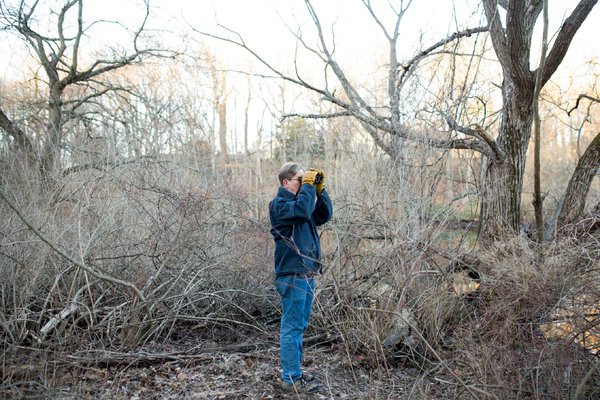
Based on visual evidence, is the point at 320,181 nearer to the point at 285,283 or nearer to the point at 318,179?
the point at 318,179

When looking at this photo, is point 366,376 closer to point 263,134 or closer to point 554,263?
point 554,263

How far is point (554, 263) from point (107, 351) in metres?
3.77

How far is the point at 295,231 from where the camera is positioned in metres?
3.83

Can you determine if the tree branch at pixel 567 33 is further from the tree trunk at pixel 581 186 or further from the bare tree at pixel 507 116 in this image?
the tree trunk at pixel 581 186

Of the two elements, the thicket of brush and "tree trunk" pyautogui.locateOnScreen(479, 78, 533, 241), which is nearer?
the thicket of brush

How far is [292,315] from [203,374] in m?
1.10

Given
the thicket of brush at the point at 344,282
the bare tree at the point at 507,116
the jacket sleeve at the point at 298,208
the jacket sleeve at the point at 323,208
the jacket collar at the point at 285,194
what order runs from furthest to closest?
the bare tree at the point at 507,116, the thicket of brush at the point at 344,282, the jacket sleeve at the point at 323,208, the jacket collar at the point at 285,194, the jacket sleeve at the point at 298,208

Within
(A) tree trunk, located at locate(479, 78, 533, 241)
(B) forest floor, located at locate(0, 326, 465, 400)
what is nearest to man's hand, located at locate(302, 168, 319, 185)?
(B) forest floor, located at locate(0, 326, 465, 400)

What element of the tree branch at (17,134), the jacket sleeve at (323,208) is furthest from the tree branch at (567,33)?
the tree branch at (17,134)

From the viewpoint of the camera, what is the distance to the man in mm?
3729

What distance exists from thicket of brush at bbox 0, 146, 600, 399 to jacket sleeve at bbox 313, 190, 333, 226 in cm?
85

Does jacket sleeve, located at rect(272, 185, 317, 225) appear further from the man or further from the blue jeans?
the blue jeans

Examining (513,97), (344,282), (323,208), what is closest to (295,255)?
(323,208)

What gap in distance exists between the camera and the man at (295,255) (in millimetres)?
3729
